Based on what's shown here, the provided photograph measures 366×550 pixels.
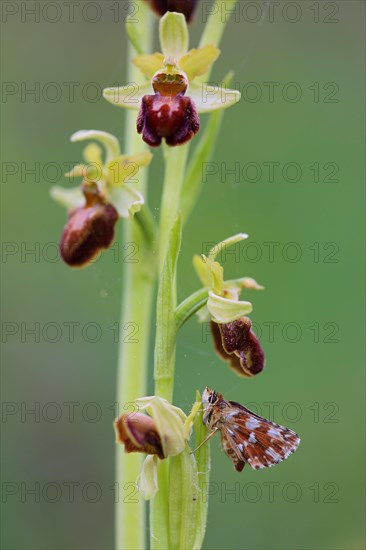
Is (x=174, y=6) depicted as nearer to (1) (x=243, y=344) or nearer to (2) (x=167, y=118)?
(2) (x=167, y=118)

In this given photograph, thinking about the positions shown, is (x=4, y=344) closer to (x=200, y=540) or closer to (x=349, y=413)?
(x=349, y=413)

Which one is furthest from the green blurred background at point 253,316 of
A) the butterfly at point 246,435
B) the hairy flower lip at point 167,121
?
the hairy flower lip at point 167,121

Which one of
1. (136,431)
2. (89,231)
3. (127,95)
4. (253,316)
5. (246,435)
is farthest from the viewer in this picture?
(253,316)

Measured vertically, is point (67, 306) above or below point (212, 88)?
below

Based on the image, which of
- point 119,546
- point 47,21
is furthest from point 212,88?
point 47,21

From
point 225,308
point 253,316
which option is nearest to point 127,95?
point 225,308

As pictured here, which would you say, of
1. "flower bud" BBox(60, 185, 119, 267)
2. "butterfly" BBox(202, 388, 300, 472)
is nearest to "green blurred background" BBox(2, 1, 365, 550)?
"flower bud" BBox(60, 185, 119, 267)
